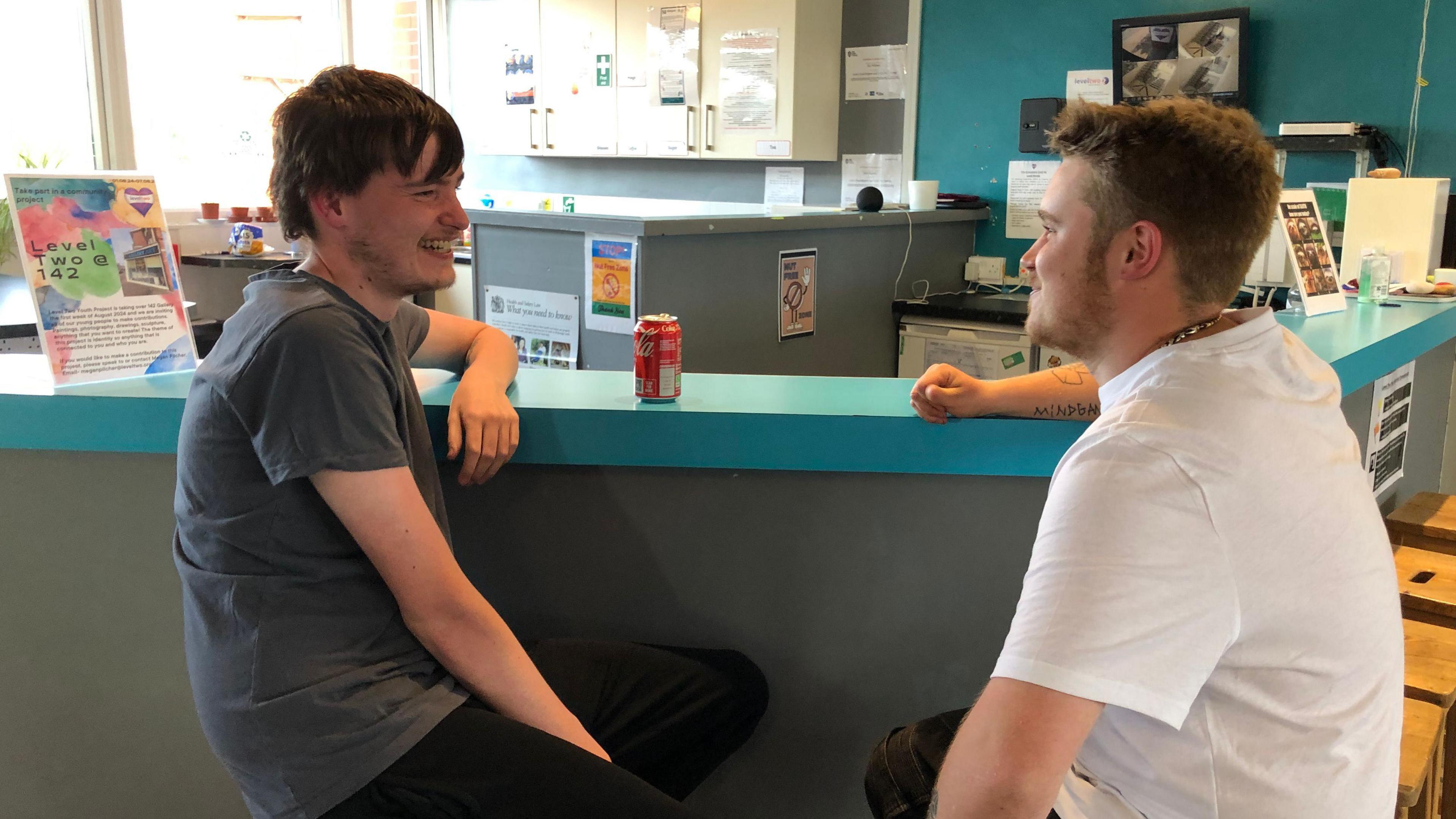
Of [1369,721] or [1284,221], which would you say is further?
[1284,221]

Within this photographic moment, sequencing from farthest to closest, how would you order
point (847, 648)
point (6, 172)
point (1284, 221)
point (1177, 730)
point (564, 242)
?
1. point (564, 242)
2. point (1284, 221)
3. point (847, 648)
4. point (6, 172)
5. point (1177, 730)

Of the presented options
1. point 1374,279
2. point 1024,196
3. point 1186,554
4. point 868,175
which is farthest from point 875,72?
point 1186,554

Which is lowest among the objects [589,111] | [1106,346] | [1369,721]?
[1369,721]

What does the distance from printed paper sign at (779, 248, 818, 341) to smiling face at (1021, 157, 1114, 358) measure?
2.42 metres

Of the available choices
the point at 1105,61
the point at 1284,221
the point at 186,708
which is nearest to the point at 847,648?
the point at 186,708

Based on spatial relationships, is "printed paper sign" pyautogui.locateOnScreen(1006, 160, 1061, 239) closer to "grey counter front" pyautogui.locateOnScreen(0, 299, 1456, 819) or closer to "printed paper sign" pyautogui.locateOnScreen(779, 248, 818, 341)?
"printed paper sign" pyautogui.locateOnScreen(779, 248, 818, 341)

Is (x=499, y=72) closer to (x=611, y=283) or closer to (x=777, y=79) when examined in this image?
(x=777, y=79)

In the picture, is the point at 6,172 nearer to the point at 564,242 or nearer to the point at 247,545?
the point at 247,545

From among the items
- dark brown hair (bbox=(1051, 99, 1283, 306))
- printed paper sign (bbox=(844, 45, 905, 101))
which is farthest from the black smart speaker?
dark brown hair (bbox=(1051, 99, 1283, 306))

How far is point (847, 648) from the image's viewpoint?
5.02 ft

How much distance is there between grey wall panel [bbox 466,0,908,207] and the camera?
15.0 feet

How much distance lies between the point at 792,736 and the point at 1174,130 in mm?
966

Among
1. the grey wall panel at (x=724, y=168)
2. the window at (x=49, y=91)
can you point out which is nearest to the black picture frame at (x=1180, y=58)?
the grey wall panel at (x=724, y=168)

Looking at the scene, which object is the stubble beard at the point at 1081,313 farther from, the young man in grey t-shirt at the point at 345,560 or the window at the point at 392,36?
the window at the point at 392,36
